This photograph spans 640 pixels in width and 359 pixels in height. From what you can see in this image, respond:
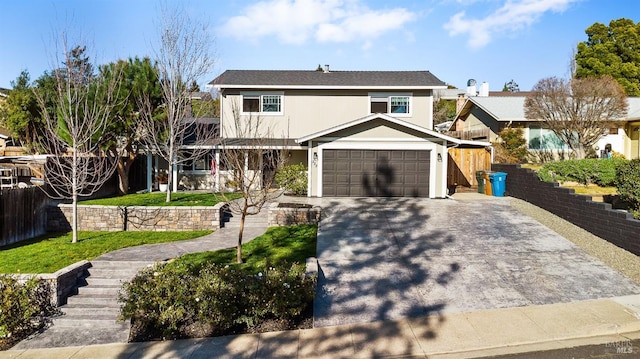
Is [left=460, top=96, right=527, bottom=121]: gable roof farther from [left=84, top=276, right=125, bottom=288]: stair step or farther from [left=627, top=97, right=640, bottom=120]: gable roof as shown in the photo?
[left=84, top=276, right=125, bottom=288]: stair step

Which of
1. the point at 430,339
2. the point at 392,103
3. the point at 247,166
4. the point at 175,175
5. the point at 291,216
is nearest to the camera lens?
the point at 430,339

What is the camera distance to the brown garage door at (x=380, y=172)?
1648 cm

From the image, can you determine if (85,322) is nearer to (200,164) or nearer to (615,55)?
(200,164)

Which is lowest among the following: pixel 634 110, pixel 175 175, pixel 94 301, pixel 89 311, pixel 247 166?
pixel 89 311

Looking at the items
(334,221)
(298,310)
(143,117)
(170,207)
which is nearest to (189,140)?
(143,117)

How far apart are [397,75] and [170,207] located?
13.2 meters

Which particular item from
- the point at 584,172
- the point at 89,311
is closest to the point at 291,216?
the point at 89,311

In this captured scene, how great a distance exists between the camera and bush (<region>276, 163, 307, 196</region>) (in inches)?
658

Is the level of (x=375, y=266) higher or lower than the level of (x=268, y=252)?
lower

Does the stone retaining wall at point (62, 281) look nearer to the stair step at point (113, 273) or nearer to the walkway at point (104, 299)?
the walkway at point (104, 299)

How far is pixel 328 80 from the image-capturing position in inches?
764

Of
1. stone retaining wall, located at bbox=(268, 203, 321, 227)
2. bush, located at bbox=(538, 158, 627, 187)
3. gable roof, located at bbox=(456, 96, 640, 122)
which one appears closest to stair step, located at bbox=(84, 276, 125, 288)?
stone retaining wall, located at bbox=(268, 203, 321, 227)

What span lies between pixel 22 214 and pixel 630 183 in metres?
17.1

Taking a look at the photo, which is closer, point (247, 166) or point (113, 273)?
point (113, 273)
